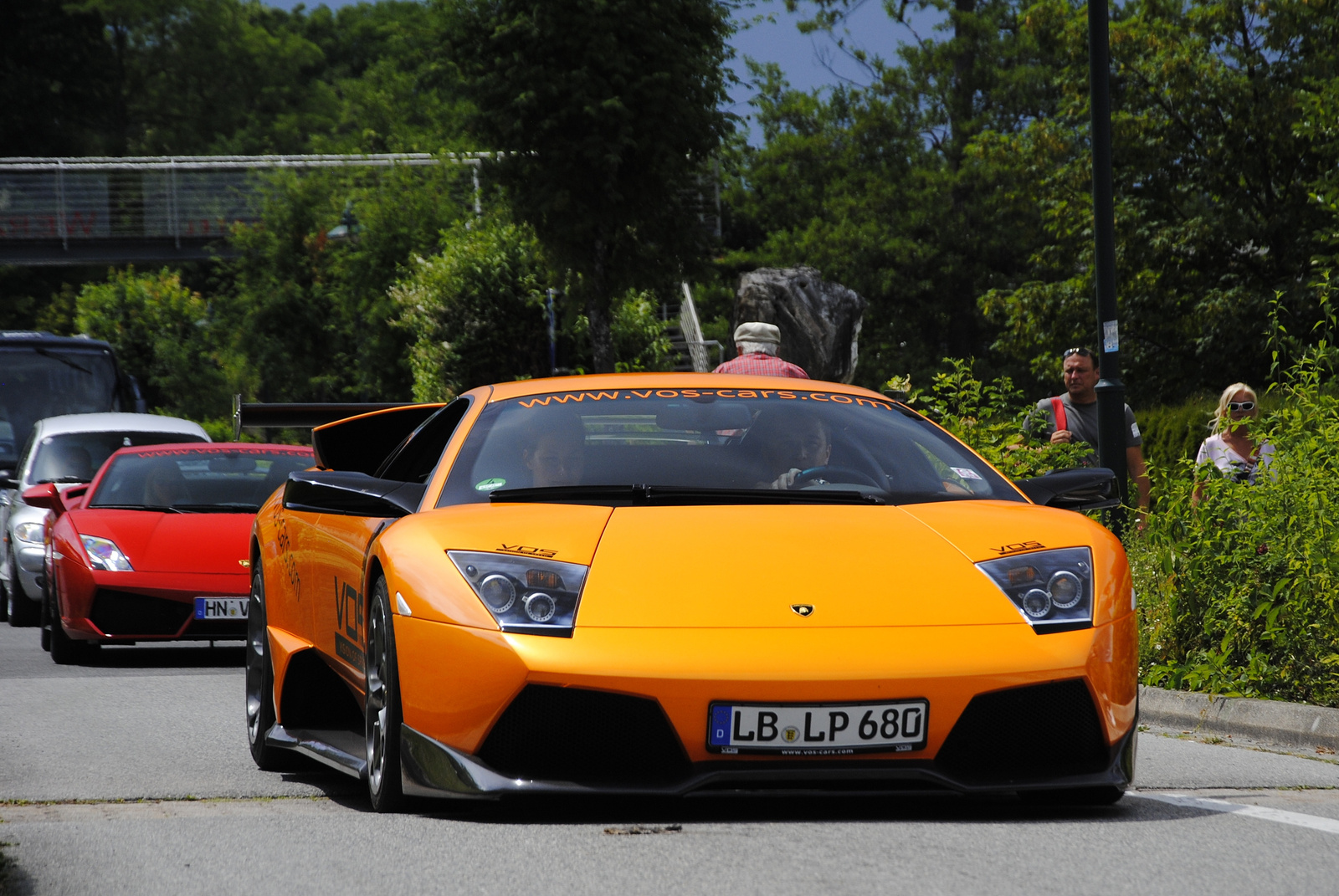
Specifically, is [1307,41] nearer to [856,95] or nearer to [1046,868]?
[856,95]

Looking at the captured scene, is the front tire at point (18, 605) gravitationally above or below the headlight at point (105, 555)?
below

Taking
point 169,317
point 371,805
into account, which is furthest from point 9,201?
point 371,805

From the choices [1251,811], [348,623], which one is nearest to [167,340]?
[348,623]

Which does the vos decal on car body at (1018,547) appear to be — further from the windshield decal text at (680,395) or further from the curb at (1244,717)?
the curb at (1244,717)

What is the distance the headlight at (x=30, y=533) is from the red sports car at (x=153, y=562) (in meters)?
3.22

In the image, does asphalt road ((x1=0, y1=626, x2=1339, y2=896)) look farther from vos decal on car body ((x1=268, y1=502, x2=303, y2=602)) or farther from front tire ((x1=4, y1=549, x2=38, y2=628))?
front tire ((x1=4, y1=549, x2=38, y2=628))

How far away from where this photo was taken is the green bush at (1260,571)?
7.95 metres

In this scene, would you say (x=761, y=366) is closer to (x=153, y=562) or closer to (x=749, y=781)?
(x=153, y=562)

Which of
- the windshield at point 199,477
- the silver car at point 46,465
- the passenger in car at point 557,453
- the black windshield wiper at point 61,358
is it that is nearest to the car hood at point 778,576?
the passenger in car at point 557,453

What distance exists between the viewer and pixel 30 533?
15625 millimetres

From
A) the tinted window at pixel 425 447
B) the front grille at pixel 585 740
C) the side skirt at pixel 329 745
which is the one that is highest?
the tinted window at pixel 425 447

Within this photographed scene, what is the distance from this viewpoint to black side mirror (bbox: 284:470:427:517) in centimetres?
519

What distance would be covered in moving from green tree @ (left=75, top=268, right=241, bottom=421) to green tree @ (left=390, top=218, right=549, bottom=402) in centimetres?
1334

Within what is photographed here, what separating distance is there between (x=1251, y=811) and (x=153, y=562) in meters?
8.06
